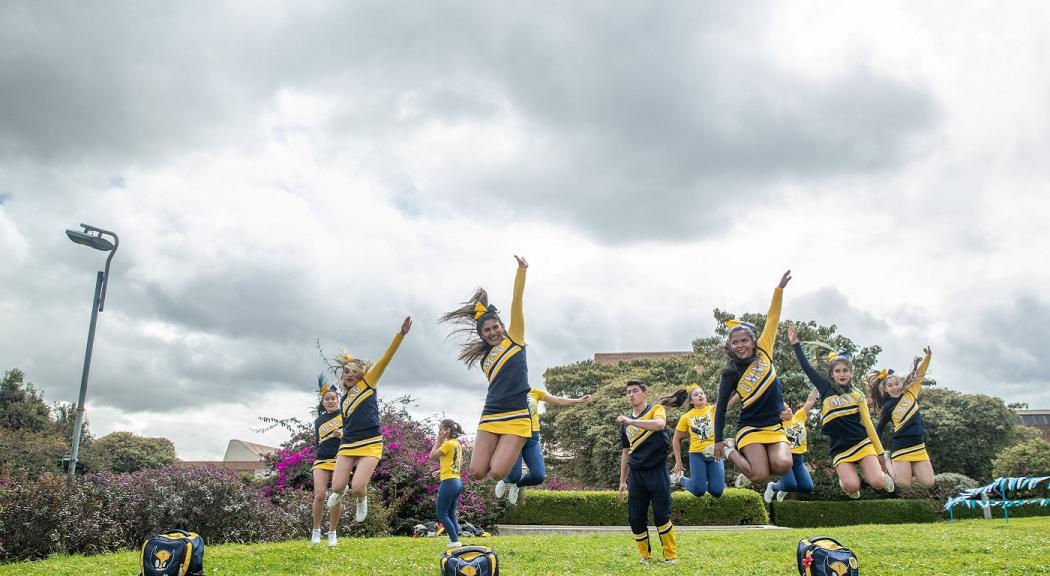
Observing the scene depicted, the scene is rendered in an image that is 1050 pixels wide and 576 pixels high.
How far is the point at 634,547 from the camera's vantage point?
40.5ft

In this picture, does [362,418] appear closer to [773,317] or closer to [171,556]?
[171,556]

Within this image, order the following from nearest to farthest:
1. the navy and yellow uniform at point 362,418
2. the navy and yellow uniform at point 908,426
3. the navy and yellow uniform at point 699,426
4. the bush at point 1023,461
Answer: the navy and yellow uniform at point 362,418 → the navy and yellow uniform at point 908,426 → the navy and yellow uniform at point 699,426 → the bush at point 1023,461

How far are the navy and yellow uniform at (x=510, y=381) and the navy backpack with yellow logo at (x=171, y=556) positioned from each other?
3218 mm

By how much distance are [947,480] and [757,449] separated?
26.4m

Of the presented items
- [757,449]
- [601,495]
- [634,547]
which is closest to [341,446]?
[634,547]

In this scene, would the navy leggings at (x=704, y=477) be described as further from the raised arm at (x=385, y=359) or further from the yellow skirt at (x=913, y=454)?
the raised arm at (x=385, y=359)

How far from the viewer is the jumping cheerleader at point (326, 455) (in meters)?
11.6

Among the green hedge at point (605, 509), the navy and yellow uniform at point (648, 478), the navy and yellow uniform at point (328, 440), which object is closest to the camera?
the navy and yellow uniform at point (648, 478)

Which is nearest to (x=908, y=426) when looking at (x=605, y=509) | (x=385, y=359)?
(x=385, y=359)

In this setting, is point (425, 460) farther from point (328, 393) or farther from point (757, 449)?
point (757, 449)

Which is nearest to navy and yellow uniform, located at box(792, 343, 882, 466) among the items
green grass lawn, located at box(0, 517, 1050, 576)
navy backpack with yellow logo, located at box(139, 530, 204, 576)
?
green grass lawn, located at box(0, 517, 1050, 576)

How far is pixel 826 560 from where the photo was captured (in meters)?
6.03

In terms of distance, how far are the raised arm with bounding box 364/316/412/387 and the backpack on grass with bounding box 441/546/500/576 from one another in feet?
15.2

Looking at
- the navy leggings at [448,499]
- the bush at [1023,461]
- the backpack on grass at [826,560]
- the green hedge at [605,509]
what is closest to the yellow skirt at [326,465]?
the navy leggings at [448,499]
